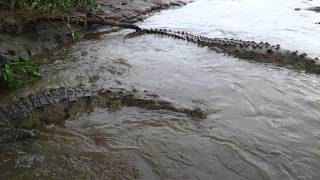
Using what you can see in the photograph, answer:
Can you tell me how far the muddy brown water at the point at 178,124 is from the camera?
4.11 m

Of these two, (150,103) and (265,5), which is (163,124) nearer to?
(150,103)

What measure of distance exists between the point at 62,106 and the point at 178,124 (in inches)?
62.6

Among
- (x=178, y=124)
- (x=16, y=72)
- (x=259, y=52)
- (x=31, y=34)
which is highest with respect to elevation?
(x=31, y=34)

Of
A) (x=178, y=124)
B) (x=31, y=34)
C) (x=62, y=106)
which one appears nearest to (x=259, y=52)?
(x=178, y=124)

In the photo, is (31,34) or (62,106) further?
(31,34)

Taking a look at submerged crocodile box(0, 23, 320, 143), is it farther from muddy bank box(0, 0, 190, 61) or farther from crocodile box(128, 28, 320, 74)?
crocodile box(128, 28, 320, 74)

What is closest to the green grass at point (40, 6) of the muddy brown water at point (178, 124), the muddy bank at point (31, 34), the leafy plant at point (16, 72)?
the muddy bank at point (31, 34)

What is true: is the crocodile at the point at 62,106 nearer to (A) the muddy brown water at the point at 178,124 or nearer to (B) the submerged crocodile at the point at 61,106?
(B) the submerged crocodile at the point at 61,106

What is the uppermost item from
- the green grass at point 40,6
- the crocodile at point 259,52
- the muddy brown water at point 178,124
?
the green grass at point 40,6

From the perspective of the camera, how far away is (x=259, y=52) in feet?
26.2

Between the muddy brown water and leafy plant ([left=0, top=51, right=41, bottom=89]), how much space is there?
7.4 inches

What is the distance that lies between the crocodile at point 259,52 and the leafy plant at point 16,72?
11.6 ft

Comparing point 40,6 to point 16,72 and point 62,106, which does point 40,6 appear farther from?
point 62,106

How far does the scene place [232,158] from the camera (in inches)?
169
